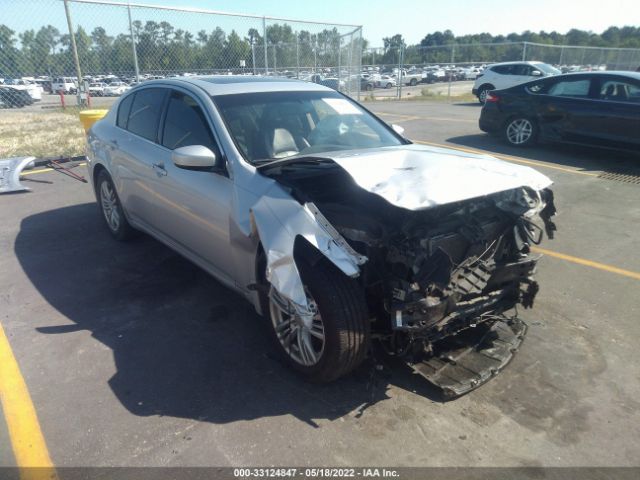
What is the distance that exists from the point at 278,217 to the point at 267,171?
0.50m

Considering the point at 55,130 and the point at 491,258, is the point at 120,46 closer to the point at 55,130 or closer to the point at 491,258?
the point at 55,130

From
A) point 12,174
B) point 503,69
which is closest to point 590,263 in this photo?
point 12,174

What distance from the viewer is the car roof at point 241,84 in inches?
157

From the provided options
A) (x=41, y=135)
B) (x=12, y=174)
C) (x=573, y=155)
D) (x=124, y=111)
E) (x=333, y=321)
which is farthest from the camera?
(x=41, y=135)

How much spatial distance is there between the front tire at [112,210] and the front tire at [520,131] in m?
8.23

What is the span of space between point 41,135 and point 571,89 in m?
11.7

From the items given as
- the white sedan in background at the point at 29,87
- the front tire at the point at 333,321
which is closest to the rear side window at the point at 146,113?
the front tire at the point at 333,321

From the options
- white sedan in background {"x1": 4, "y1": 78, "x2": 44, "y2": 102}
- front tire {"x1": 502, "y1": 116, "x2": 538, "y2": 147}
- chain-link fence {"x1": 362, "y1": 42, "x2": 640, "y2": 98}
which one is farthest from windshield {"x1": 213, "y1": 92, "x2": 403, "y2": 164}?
chain-link fence {"x1": 362, "y1": 42, "x2": 640, "y2": 98}

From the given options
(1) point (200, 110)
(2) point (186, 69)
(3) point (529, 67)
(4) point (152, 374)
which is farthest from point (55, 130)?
(3) point (529, 67)

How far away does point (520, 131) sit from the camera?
1022 centimetres

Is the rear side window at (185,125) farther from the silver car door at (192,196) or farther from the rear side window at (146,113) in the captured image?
the rear side window at (146,113)

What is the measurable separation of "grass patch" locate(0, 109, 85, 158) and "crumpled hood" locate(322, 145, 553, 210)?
857 cm

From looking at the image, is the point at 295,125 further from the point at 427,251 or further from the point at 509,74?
the point at 509,74

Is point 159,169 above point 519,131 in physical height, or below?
above
